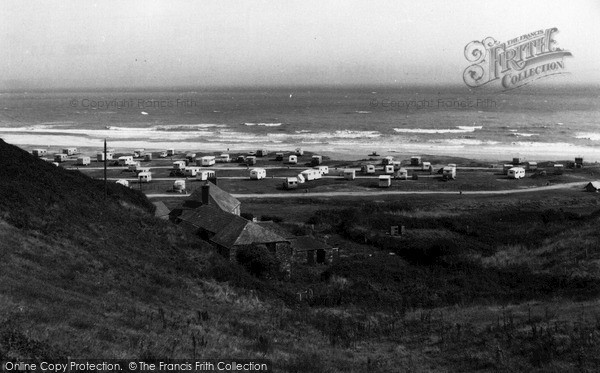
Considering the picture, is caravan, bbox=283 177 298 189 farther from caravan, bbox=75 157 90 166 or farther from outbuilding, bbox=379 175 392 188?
caravan, bbox=75 157 90 166

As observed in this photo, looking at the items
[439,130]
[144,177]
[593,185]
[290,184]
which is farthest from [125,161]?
[439,130]

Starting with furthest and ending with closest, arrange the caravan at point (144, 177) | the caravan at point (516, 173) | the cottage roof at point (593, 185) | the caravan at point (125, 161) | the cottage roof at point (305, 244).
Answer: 1. the caravan at point (125, 161)
2. the caravan at point (516, 173)
3. the caravan at point (144, 177)
4. the cottage roof at point (593, 185)
5. the cottage roof at point (305, 244)

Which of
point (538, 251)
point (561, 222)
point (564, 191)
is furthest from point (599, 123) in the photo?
point (538, 251)

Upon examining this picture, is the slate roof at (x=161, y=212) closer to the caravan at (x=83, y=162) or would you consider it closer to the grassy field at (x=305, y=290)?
the grassy field at (x=305, y=290)

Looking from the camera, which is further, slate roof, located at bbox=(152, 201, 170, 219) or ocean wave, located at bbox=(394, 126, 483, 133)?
ocean wave, located at bbox=(394, 126, 483, 133)

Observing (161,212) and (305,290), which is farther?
(161,212)

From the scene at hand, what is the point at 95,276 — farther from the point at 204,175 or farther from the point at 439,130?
the point at 439,130

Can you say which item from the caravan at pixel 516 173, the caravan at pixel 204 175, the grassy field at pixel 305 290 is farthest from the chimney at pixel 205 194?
the caravan at pixel 516 173

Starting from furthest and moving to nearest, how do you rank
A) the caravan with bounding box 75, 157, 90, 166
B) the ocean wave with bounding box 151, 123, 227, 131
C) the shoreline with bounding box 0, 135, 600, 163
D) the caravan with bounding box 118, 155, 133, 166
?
1. the ocean wave with bounding box 151, 123, 227, 131
2. the shoreline with bounding box 0, 135, 600, 163
3. the caravan with bounding box 75, 157, 90, 166
4. the caravan with bounding box 118, 155, 133, 166

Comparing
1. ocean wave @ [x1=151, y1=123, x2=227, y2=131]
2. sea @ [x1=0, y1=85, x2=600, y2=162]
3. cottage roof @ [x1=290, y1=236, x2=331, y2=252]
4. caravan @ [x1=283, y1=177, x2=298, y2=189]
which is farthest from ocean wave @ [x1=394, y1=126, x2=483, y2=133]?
cottage roof @ [x1=290, y1=236, x2=331, y2=252]

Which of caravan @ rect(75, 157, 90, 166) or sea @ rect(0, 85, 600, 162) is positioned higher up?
sea @ rect(0, 85, 600, 162)

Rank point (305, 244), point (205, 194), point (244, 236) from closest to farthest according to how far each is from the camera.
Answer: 1. point (244, 236)
2. point (305, 244)
3. point (205, 194)
